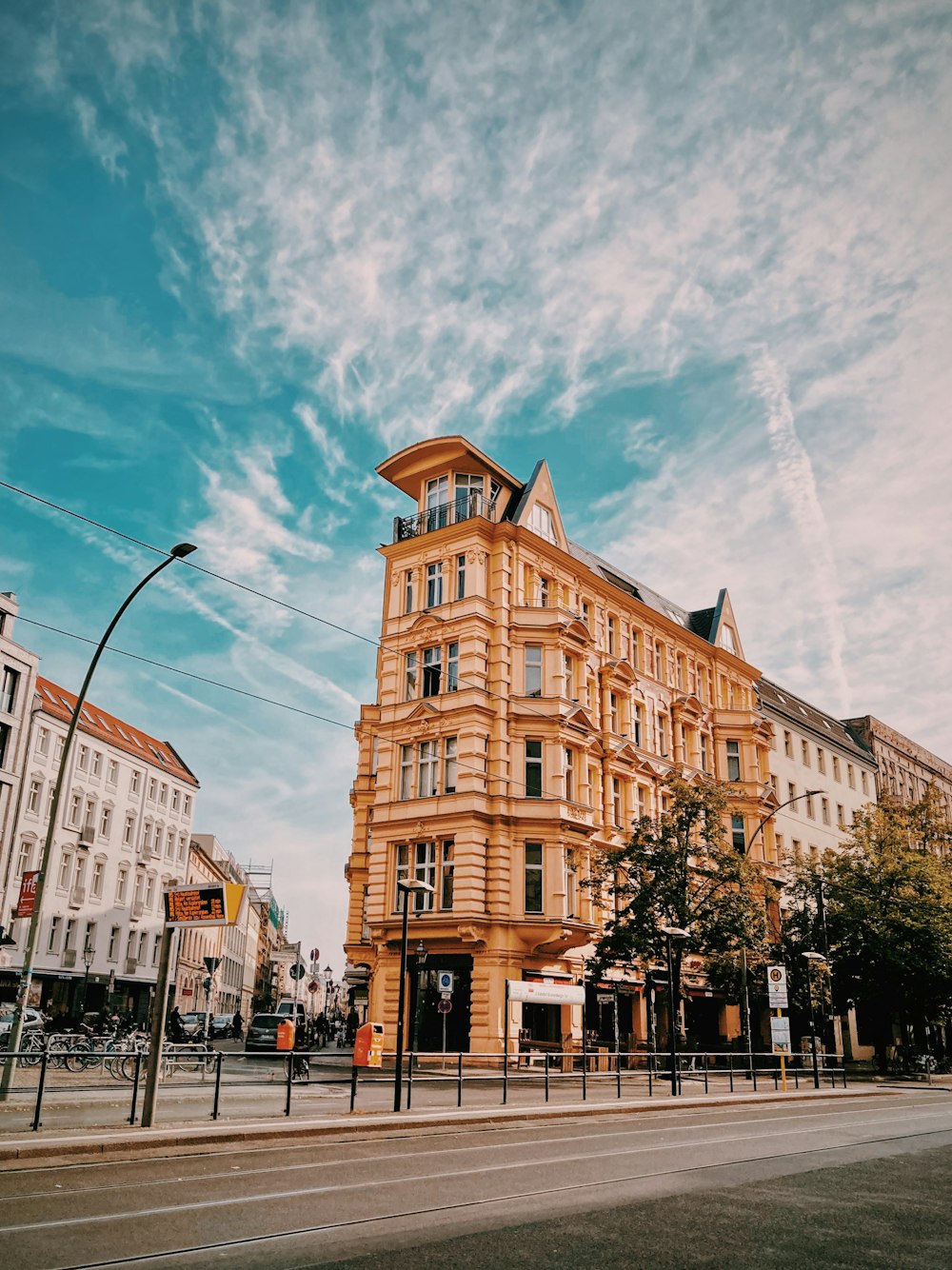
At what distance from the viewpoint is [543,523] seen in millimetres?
41969

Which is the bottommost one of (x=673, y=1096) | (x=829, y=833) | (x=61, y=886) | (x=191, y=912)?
(x=673, y=1096)

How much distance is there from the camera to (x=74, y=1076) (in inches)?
915

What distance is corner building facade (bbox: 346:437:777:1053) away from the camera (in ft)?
113

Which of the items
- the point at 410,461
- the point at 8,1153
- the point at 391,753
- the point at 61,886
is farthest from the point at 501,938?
the point at 61,886

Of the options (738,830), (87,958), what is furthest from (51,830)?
(87,958)

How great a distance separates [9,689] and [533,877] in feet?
97.7

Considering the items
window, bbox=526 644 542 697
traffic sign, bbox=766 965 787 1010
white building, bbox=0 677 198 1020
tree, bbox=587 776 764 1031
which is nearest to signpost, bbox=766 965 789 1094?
traffic sign, bbox=766 965 787 1010

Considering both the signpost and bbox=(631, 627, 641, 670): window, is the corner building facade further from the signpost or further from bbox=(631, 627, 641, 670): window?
the signpost

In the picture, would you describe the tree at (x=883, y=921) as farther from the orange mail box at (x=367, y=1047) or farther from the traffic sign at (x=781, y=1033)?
the orange mail box at (x=367, y=1047)

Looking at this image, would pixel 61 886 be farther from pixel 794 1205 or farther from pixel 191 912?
pixel 794 1205

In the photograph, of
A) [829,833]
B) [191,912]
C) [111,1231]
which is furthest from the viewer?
[829,833]

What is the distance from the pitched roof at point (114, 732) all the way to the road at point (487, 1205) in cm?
4284

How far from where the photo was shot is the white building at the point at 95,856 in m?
52.0

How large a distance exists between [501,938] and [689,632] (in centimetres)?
2068
